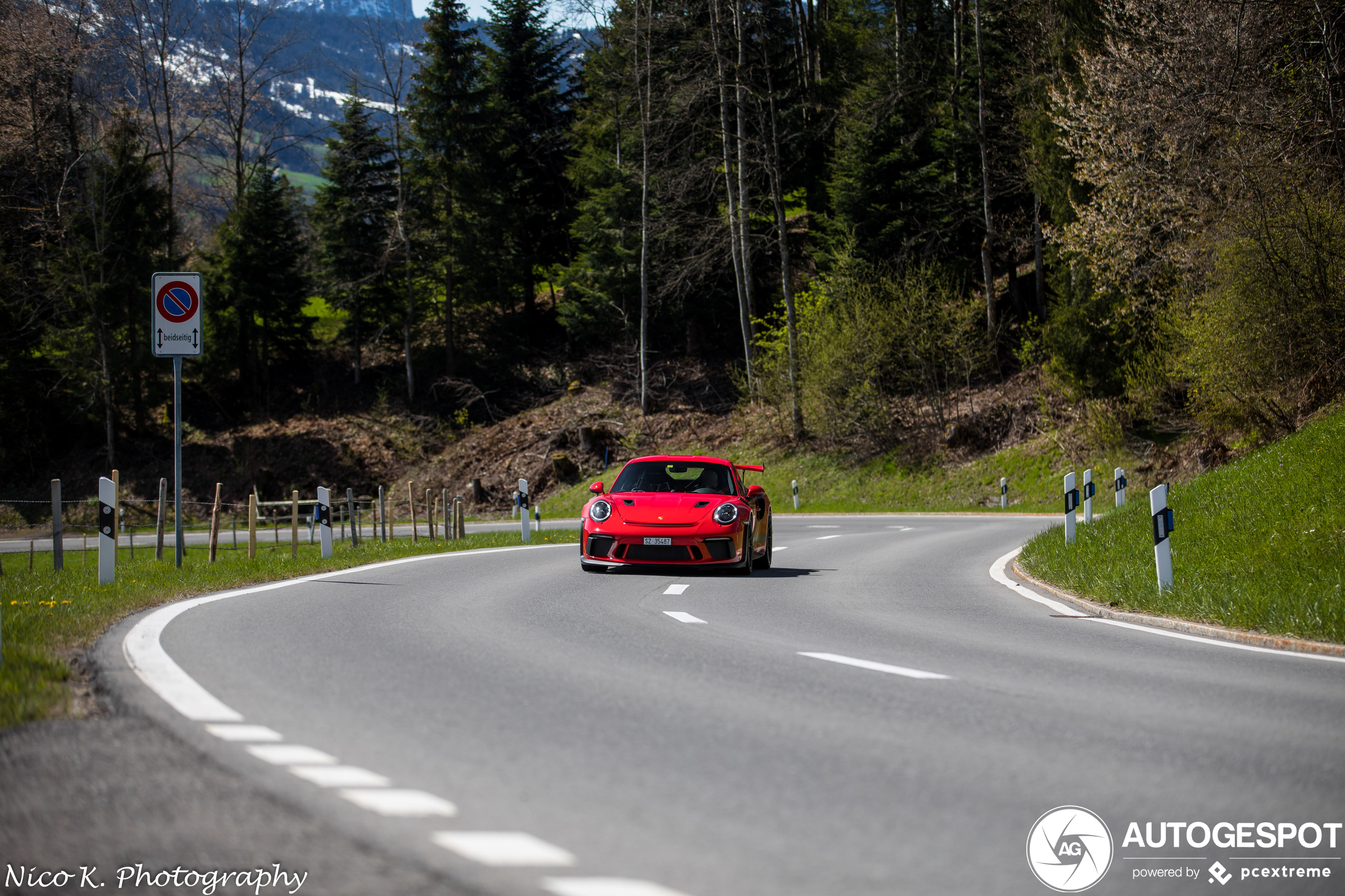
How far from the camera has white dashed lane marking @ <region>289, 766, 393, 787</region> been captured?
4117 mm

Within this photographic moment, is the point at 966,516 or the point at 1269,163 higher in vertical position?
the point at 1269,163

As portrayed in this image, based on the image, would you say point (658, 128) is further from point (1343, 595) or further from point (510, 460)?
point (1343, 595)

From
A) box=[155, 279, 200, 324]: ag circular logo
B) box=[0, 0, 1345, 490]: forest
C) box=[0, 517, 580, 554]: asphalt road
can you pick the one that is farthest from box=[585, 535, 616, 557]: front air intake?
box=[0, 0, 1345, 490]: forest

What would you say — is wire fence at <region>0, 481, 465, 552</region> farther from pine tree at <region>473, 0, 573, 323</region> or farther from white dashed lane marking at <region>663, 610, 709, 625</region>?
white dashed lane marking at <region>663, 610, 709, 625</region>

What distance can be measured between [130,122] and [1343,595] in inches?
1909

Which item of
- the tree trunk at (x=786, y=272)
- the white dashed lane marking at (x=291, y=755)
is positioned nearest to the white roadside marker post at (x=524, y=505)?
the white dashed lane marking at (x=291, y=755)

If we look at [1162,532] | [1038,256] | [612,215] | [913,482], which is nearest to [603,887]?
[1162,532]

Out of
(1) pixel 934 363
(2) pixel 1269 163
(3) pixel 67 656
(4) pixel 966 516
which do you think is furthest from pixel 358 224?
(3) pixel 67 656

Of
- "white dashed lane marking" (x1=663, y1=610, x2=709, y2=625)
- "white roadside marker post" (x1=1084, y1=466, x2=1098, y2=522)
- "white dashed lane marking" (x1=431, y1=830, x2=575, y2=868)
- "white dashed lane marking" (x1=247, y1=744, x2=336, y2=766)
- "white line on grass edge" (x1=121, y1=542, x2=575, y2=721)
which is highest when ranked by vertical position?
"white roadside marker post" (x1=1084, y1=466, x2=1098, y2=522)

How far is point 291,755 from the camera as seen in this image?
4512 mm

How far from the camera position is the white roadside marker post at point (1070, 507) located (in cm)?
1554

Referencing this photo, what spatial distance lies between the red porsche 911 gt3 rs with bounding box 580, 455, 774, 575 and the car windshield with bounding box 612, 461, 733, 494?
1 cm

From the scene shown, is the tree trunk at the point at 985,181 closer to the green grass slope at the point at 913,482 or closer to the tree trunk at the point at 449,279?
the green grass slope at the point at 913,482

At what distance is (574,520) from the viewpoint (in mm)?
35062
